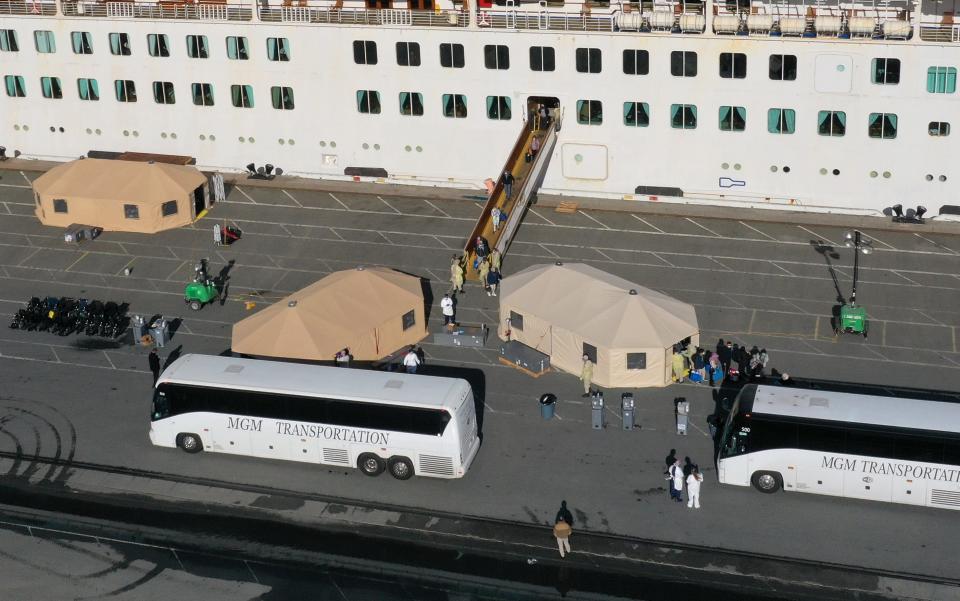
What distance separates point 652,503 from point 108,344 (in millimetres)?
24747

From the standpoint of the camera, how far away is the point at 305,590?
137 feet

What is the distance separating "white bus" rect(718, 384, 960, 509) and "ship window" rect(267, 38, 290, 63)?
36354 millimetres

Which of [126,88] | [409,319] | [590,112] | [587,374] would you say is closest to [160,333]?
[409,319]

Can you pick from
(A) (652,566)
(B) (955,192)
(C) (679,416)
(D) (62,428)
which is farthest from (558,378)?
(B) (955,192)

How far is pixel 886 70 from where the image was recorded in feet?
211

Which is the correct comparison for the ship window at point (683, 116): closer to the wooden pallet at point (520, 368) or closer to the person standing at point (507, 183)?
the person standing at point (507, 183)

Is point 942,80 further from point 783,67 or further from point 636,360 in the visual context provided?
point 636,360

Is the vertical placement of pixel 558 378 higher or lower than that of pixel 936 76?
lower

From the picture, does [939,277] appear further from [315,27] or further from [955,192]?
[315,27]

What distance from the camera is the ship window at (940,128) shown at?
6412cm

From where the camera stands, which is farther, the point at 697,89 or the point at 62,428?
the point at 697,89

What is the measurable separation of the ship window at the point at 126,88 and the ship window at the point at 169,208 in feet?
34.2

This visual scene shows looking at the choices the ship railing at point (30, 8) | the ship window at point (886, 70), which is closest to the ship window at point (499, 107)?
the ship window at point (886, 70)

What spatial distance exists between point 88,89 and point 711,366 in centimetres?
4127
